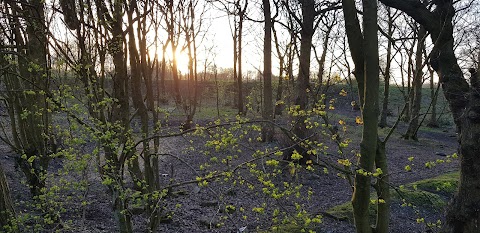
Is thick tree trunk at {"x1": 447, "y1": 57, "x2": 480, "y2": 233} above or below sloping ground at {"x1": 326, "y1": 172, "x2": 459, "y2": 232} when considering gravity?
above

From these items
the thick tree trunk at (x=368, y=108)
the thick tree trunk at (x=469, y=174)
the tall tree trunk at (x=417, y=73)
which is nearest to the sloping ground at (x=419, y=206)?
the thick tree trunk at (x=469, y=174)

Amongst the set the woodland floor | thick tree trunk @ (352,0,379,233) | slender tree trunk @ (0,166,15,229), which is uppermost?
thick tree trunk @ (352,0,379,233)

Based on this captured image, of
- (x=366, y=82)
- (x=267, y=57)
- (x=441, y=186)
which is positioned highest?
(x=267, y=57)

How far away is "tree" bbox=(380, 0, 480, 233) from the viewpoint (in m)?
3.77

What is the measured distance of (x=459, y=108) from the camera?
13.7ft

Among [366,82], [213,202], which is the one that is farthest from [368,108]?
[213,202]

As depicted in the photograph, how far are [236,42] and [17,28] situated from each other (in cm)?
1663

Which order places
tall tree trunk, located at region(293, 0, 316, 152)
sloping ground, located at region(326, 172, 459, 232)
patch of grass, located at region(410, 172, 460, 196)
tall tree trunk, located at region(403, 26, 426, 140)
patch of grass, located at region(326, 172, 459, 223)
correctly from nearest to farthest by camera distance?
tall tree trunk, located at region(403, 26, 426, 140) < sloping ground, located at region(326, 172, 459, 232) < patch of grass, located at region(326, 172, 459, 223) < patch of grass, located at region(410, 172, 460, 196) < tall tree trunk, located at region(293, 0, 316, 152)

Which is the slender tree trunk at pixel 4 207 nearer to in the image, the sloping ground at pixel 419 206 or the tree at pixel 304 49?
the sloping ground at pixel 419 206

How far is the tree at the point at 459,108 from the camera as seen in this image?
377 cm

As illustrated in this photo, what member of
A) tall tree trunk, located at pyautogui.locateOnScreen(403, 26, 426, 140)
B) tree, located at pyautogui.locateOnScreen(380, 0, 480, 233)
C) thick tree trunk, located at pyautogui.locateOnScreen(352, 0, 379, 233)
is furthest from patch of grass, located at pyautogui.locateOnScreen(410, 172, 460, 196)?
thick tree trunk, located at pyautogui.locateOnScreen(352, 0, 379, 233)

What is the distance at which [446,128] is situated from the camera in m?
20.4

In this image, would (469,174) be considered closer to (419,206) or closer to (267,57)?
(419,206)

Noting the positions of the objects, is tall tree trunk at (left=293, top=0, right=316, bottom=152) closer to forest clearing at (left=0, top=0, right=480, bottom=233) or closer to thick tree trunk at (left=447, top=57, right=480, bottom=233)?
forest clearing at (left=0, top=0, right=480, bottom=233)
